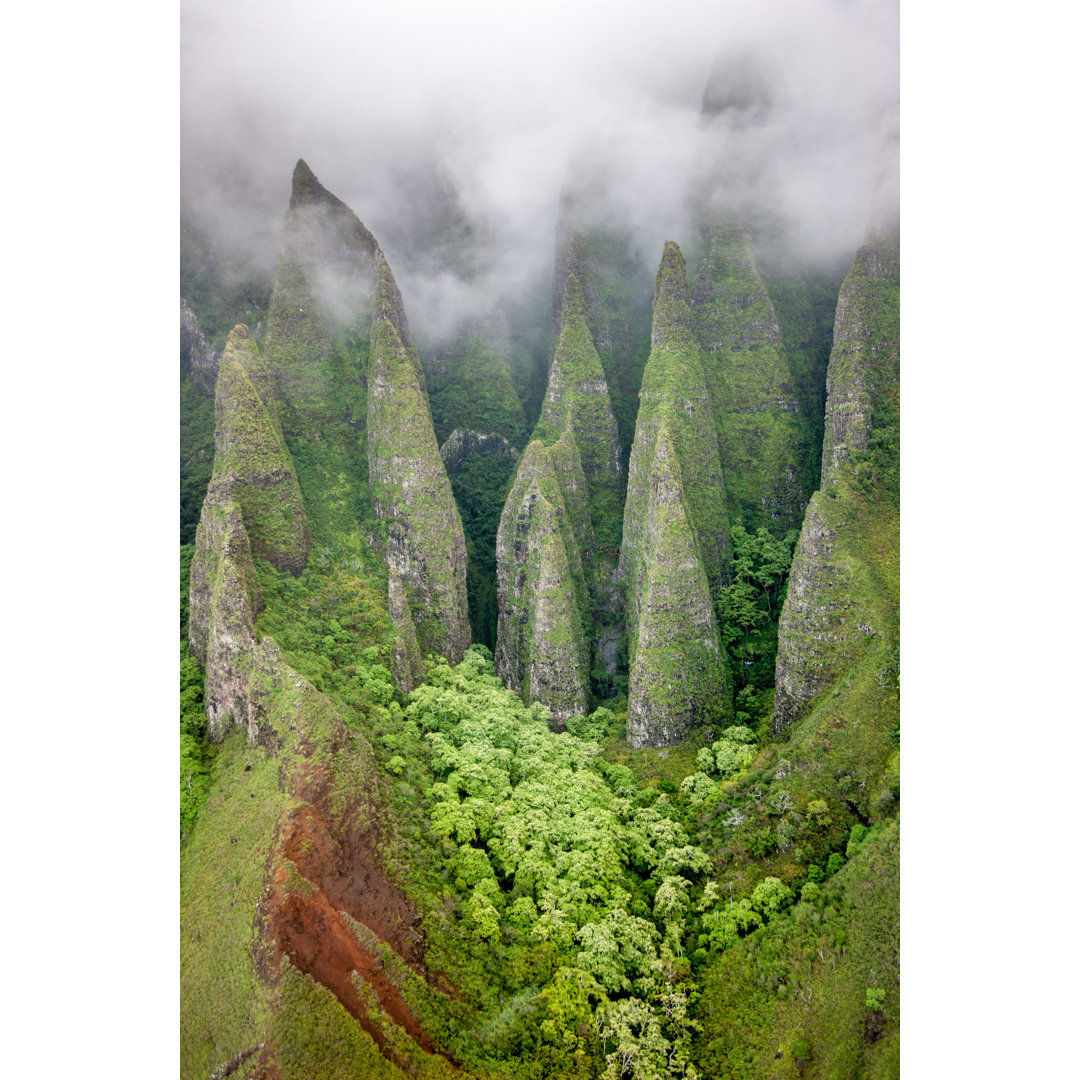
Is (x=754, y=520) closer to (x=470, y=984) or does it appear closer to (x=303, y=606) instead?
(x=303, y=606)

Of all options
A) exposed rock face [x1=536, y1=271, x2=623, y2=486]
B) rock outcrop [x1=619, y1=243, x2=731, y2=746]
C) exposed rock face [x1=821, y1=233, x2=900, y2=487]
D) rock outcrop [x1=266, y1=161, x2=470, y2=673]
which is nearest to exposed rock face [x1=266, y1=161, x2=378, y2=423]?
rock outcrop [x1=266, y1=161, x2=470, y2=673]

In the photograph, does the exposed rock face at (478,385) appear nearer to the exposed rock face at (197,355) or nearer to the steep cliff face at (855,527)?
the exposed rock face at (197,355)

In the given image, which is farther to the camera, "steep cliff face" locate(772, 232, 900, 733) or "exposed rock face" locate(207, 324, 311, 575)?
"exposed rock face" locate(207, 324, 311, 575)

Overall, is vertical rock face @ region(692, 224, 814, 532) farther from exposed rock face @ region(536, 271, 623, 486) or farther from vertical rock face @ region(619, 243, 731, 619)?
exposed rock face @ region(536, 271, 623, 486)

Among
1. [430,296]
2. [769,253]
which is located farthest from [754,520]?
[430,296]

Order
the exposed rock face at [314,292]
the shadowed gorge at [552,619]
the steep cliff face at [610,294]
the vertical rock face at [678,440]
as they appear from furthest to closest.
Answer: the steep cliff face at [610,294] → the exposed rock face at [314,292] → the vertical rock face at [678,440] → the shadowed gorge at [552,619]

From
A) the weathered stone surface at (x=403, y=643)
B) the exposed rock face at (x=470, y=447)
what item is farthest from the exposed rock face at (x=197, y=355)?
the weathered stone surface at (x=403, y=643)
